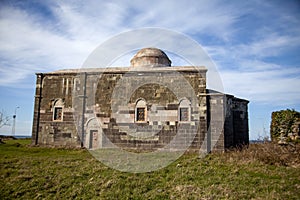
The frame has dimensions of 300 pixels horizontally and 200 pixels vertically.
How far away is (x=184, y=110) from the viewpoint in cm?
1623

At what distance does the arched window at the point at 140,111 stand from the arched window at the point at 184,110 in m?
2.30

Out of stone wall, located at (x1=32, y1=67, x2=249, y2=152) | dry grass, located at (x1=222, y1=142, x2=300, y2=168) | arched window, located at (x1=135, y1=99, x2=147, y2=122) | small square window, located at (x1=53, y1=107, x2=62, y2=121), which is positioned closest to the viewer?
dry grass, located at (x1=222, y1=142, x2=300, y2=168)

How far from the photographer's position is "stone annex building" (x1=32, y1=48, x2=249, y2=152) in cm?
1588

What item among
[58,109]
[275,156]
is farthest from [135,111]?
[275,156]

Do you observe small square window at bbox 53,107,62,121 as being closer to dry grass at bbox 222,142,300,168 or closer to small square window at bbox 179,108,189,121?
small square window at bbox 179,108,189,121

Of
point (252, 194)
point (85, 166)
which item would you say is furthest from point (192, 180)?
point (85, 166)

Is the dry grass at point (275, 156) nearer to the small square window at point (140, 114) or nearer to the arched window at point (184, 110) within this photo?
the arched window at point (184, 110)

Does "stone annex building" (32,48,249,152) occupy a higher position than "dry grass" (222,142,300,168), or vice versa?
"stone annex building" (32,48,249,152)

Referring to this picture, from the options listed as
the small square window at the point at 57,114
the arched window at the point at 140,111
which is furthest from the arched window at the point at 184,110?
the small square window at the point at 57,114

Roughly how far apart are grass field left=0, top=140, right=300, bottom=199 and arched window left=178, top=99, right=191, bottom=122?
436cm

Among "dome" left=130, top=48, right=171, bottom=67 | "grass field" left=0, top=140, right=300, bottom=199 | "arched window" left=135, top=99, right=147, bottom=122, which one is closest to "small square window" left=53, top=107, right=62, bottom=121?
"arched window" left=135, top=99, right=147, bottom=122

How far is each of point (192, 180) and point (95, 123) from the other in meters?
9.55

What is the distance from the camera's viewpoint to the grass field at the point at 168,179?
8.26 metres

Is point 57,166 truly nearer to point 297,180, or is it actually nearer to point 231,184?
point 231,184
